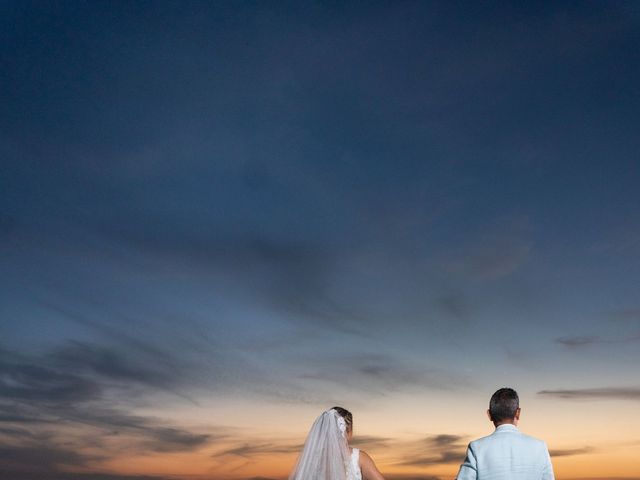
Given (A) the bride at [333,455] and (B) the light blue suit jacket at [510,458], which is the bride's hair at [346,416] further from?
(B) the light blue suit jacket at [510,458]

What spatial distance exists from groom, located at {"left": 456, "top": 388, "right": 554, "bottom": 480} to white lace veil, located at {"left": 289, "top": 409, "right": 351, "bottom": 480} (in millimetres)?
3933

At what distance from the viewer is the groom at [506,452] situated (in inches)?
358

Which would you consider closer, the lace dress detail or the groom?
the groom

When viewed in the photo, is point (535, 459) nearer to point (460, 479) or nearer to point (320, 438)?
point (460, 479)

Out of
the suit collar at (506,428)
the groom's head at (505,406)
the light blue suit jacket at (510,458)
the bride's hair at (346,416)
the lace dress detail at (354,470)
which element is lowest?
the light blue suit jacket at (510,458)

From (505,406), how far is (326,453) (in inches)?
188

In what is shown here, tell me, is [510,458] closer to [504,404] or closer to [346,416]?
[504,404]

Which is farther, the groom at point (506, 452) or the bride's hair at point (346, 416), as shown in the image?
the bride's hair at point (346, 416)

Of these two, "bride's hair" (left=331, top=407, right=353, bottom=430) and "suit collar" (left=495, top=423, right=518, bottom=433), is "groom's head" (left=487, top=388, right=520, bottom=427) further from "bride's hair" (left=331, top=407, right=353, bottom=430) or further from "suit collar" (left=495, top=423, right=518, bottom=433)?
"bride's hair" (left=331, top=407, right=353, bottom=430)

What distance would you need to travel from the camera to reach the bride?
13.0 metres

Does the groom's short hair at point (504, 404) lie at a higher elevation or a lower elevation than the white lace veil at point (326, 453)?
lower

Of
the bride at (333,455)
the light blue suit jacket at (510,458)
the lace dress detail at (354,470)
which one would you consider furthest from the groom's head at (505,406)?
the lace dress detail at (354,470)

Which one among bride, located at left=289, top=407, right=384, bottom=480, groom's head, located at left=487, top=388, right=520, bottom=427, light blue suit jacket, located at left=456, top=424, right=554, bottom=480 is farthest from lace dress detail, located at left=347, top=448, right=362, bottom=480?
groom's head, located at left=487, top=388, right=520, bottom=427

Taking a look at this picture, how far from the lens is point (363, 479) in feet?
42.6
